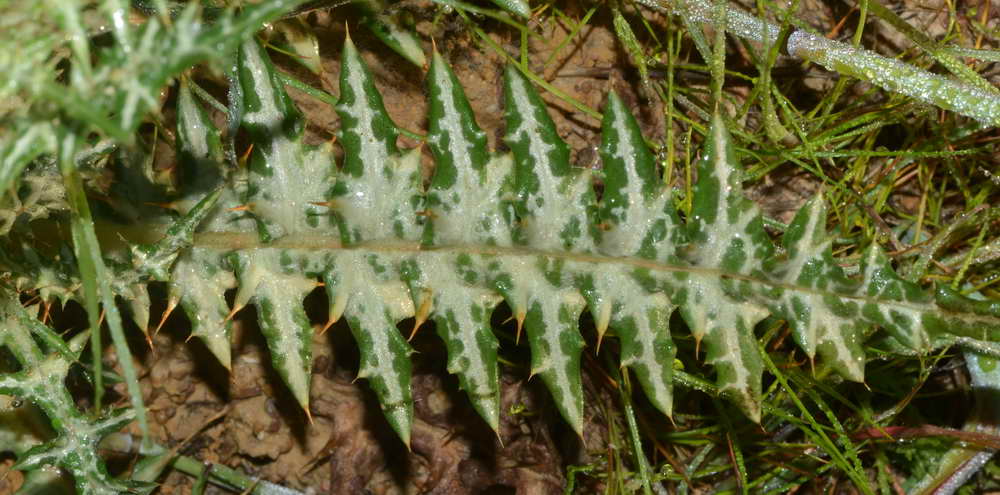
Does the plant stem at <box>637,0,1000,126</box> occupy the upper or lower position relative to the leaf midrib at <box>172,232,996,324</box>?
upper

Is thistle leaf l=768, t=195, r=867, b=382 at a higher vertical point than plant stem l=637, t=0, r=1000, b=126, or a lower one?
lower

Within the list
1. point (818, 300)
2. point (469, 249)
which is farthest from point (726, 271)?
point (469, 249)

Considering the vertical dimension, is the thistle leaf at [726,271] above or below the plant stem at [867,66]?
below

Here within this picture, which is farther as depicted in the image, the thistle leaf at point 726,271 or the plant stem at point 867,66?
the plant stem at point 867,66

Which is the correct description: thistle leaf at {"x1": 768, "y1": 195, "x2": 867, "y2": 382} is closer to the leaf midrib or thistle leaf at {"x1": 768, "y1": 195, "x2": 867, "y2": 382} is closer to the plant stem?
the leaf midrib

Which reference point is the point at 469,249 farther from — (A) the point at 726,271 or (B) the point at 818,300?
(B) the point at 818,300

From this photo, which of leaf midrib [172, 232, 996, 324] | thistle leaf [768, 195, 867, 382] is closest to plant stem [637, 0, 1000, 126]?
thistle leaf [768, 195, 867, 382]

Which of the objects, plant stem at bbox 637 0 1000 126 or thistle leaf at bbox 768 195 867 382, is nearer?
thistle leaf at bbox 768 195 867 382

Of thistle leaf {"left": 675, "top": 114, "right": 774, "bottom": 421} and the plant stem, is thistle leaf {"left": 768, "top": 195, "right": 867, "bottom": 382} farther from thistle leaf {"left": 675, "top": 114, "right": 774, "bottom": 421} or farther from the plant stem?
the plant stem

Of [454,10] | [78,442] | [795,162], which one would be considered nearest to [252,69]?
[454,10]

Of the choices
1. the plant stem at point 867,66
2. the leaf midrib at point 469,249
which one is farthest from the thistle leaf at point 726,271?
the plant stem at point 867,66

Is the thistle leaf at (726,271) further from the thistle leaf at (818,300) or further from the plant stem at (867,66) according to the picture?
the plant stem at (867,66)

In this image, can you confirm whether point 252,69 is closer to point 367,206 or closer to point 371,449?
point 367,206
